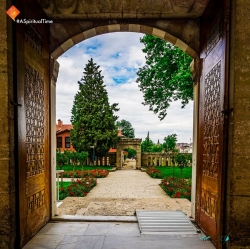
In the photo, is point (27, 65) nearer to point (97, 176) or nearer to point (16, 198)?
point (16, 198)

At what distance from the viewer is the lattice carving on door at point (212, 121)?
3.27 m

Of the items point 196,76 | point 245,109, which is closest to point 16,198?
point 245,109

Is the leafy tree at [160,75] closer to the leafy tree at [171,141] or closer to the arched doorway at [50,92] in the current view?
the arched doorway at [50,92]

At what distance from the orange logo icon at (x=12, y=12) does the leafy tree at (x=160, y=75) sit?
A: 7757mm

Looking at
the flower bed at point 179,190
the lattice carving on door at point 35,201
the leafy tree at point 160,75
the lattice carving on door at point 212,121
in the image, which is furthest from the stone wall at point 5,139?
the leafy tree at point 160,75

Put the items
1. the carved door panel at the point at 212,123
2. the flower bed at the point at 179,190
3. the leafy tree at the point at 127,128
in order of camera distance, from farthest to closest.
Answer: the leafy tree at the point at 127,128 → the flower bed at the point at 179,190 → the carved door panel at the point at 212,123

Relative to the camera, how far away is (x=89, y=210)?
601 centimetres

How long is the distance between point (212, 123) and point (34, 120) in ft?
9.94

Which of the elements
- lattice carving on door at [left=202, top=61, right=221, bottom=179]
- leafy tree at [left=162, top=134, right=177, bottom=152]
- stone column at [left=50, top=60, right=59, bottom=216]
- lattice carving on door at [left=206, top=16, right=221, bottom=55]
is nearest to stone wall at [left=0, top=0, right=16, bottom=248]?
stone column at [left=50, top=60, right=59, bottom=216]

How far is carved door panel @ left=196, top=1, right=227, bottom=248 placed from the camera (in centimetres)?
295

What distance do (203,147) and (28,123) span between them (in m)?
3.11

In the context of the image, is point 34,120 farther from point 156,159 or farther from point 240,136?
point 156,159

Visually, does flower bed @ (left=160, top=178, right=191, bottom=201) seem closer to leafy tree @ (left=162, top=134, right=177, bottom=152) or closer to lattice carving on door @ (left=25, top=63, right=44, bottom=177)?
lattice carving on door @ (left=25, top=63, right=44, bottom=177)

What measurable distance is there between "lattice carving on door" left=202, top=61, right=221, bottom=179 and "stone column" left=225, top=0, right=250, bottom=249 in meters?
0.48
